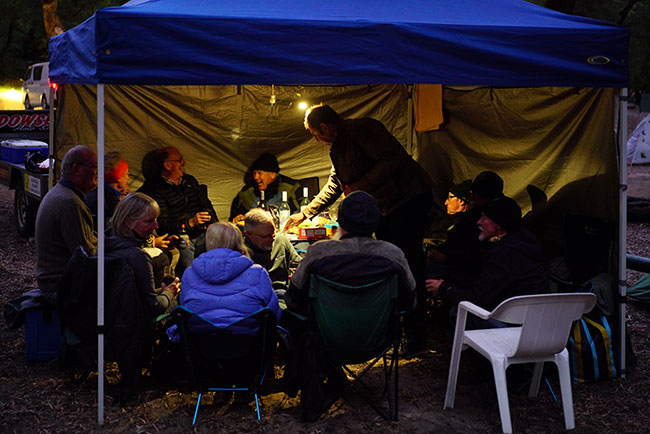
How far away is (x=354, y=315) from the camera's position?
3484 millimetres

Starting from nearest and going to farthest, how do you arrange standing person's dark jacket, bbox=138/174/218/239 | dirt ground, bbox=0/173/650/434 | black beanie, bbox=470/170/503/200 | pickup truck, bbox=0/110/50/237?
1. dirt ground, bbox=0/173/650/434
2. black beanie, bbox=470/170/503/200
3. standing person's dark jacket, bbox=138/174/218/239
4. pickup truck, bbox=0/110/50/237

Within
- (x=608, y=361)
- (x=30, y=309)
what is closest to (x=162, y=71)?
(x=30, y=309)

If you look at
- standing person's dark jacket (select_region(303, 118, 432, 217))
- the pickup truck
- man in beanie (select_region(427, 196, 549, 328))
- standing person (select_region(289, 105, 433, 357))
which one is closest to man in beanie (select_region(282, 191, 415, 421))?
man in beanie (select_region(427, 196, 549, 328))

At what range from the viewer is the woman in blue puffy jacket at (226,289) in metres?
3.48

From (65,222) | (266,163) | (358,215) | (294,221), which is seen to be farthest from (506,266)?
(266,163)

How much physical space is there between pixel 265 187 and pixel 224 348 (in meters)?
3.29

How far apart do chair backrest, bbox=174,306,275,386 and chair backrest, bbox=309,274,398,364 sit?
0.26 meters

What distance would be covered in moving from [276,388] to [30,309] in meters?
1.61

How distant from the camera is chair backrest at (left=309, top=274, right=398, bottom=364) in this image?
347 cm

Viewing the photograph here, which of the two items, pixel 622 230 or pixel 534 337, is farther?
pixel 622 230

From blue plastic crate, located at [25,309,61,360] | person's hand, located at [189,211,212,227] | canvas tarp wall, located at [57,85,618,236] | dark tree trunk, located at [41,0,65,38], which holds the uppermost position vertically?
dark tree trunk, located at [41,0,65,38]

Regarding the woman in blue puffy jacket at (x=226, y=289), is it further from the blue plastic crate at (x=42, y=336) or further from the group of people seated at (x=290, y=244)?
the blue plastic crate at (x=42, y=336)

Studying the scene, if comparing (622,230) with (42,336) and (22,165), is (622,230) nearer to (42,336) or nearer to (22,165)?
(42,336)

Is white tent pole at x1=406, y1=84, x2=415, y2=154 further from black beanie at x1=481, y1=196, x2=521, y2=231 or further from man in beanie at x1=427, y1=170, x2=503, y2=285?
black beanie at x1=481, y1=196, x2=521, y2=231
